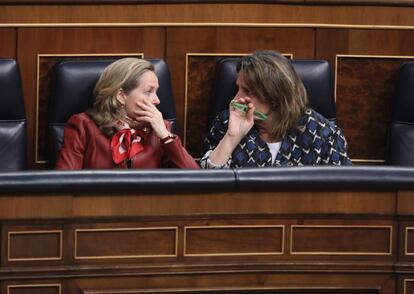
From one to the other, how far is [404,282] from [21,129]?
1.99ft

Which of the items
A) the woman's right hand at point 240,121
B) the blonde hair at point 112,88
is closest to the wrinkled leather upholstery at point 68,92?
the blonde hair at point 112,88

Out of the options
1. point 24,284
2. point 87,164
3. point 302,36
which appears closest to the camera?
point 24,284

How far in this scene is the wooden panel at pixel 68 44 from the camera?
1599mm

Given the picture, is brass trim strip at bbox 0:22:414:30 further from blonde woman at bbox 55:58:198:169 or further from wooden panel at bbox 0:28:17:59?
blonde woman at bbox 55:58:198:169

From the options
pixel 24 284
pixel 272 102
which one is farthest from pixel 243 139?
pixel 24 284

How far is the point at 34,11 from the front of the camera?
160 centimetres

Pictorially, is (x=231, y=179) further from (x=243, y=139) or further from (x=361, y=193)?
(x=243, y=139)

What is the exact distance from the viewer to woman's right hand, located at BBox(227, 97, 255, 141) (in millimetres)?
1491

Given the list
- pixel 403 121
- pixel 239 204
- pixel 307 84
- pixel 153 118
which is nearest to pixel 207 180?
pixel 239 204

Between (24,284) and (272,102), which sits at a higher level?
(272,102)

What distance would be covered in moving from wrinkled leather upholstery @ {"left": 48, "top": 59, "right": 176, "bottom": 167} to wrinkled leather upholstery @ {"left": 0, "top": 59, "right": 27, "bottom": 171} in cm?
4

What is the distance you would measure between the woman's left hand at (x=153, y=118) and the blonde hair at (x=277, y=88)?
0.13 meters

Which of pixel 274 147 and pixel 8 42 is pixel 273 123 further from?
pixel 8 42

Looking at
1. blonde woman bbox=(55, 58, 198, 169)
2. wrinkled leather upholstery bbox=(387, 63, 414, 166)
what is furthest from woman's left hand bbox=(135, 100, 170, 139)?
wrinkled leather upholstery bbox=(387, 63, 414, 166)
